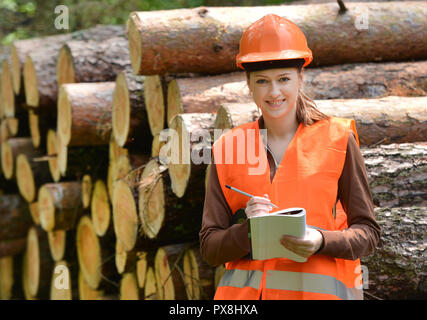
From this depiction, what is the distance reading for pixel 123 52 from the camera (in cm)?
509

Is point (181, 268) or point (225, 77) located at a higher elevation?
point (225, 77)

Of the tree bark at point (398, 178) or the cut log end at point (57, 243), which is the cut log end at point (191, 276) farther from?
the cut log end at point (57, 243)

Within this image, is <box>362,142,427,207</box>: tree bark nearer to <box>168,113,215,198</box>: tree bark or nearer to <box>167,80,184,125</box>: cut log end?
<box>168,113,215,198</box>: tree bark

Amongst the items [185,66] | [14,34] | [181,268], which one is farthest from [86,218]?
[14,34]

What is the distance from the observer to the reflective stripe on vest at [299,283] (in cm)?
188

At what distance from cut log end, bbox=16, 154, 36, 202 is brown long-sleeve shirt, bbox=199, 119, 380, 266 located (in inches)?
179

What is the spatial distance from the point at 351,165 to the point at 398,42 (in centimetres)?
248

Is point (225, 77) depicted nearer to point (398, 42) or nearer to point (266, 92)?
point (398, 42)


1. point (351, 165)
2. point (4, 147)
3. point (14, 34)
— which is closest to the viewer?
point (351, 165)

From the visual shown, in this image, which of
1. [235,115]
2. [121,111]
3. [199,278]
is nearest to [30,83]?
[121,111]

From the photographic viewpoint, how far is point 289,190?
194 cm

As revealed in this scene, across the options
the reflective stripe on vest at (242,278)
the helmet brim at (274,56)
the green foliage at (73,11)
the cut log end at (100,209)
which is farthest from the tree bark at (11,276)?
the helmet brim at (274,56)

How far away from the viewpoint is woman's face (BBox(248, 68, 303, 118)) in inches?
78.8

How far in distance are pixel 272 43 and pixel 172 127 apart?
1412mm
